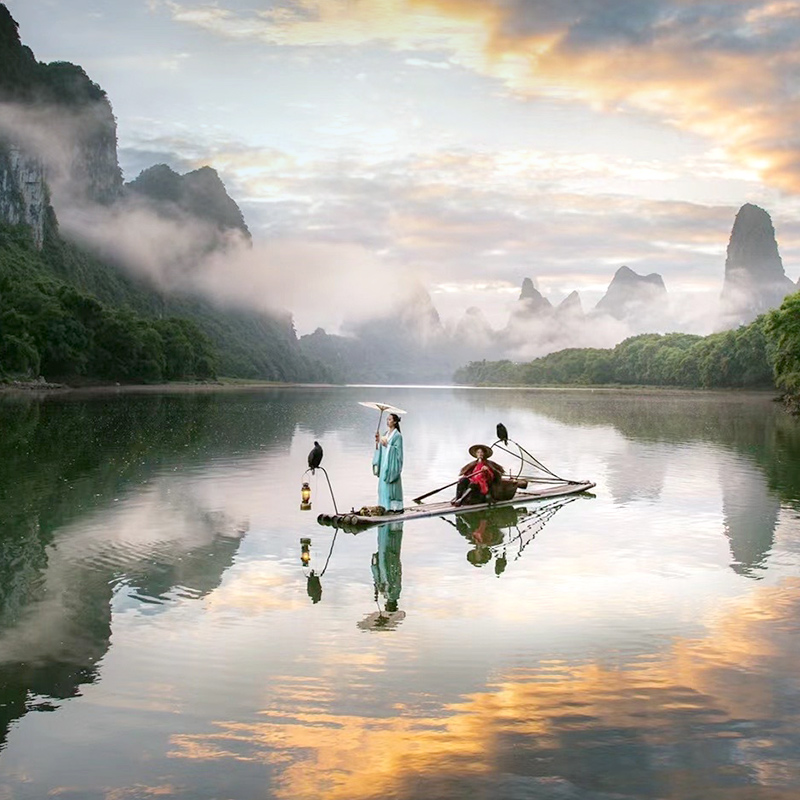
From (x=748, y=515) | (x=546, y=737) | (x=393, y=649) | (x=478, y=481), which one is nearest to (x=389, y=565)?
(x=393, y=649)

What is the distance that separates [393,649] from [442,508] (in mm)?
11767

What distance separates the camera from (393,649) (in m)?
11.9

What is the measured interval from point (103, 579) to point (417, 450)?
1066 inches

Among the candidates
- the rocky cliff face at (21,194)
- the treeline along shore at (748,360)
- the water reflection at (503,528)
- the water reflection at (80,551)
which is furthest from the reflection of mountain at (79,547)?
the rocky cliff face at (21,194)

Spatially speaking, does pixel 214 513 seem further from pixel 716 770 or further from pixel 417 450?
pixel 417 450

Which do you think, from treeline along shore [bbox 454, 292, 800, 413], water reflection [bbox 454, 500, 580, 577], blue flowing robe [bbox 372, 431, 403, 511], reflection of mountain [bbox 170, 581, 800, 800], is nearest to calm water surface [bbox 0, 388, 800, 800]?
reflection of mountain [bbox 170, 581, 800, 800]

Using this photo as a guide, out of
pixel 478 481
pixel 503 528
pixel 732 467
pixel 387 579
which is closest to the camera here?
pixel 387 579

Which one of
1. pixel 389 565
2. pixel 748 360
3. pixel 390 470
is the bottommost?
pixel 389 565

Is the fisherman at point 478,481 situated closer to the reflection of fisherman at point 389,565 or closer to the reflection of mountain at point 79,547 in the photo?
the reflection of fisherman at point 389,565

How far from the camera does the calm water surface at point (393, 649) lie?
8.52 m

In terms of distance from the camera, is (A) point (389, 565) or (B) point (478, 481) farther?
(B) point (478, 481)

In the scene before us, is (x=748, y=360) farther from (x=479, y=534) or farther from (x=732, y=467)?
(x=479, y=534)

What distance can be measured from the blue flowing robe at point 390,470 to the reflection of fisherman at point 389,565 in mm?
665

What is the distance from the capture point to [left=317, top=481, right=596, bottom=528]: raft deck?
2097 cm
